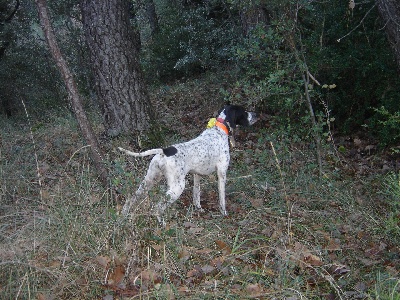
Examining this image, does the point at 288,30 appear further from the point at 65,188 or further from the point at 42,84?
the point at 42,84

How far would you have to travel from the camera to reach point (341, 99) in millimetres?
9867

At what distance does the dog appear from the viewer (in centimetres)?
606

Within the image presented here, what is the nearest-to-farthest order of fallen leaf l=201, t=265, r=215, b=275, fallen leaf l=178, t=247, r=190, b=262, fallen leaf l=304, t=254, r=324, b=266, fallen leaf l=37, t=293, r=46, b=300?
1. fallen leaf l=37, t=293, r=46, b=300
2. fallen leaf l=201, t=265, r=215, b=275
3. fallen leaf l=178, t=247, r=190, b=262
4. fallen leaf l=304, t=254, r=324, b=266

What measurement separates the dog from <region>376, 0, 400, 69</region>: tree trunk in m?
2.19

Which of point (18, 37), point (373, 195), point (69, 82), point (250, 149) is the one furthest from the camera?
point (18, 37)

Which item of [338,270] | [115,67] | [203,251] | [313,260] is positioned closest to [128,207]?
[203,251]

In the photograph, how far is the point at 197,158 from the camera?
254 inches

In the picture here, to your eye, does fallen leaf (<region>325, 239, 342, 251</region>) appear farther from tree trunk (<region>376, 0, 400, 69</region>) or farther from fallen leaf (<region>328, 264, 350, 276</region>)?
tree trunk (<region>376, 0, 400, 69</region>)

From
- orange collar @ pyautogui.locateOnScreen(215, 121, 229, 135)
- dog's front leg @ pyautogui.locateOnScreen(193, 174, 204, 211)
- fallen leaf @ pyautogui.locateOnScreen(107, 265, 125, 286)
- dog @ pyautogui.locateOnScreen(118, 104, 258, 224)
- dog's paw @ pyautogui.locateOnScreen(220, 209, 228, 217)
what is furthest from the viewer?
orange collar @ pyautogui.locateOnScreen(215, 121, 229, 135)

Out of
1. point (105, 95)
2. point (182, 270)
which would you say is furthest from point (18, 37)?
point (182, 270)

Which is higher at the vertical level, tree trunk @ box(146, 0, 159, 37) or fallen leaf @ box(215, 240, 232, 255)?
tree trunk @ box(146, 0, 159, 37)

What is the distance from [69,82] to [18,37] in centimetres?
1127

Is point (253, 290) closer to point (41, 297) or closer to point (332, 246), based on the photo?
point (332, 246)

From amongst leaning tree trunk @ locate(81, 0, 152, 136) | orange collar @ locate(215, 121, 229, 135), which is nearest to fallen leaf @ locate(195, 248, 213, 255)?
orange collar @ locate(215, 121, 229, 135)
